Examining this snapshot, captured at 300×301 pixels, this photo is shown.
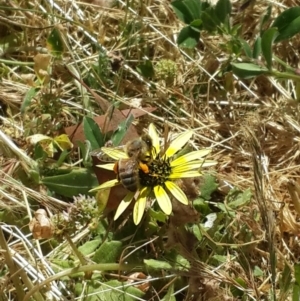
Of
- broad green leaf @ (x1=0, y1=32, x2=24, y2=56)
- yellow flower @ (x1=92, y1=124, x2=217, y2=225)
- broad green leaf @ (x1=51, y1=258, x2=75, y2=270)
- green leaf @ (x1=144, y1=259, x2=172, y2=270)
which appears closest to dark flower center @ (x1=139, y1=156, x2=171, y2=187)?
yellow flower @ (x1=92, y1=124, x2=217, y2=225)

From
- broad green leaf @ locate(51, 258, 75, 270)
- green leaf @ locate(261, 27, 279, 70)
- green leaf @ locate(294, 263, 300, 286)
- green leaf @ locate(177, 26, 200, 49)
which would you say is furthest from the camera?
green leaf @ locate(177, 26, 200, 49)

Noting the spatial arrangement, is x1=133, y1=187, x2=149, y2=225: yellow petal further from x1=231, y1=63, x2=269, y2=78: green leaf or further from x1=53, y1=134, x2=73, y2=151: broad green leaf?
x1=231, y1=63, x2=269, y2=78: green leaf

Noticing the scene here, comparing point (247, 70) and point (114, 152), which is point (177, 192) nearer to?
point (114, 152)

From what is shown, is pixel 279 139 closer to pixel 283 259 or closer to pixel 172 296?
pixel 283 259

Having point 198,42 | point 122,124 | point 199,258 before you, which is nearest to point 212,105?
point 198,42

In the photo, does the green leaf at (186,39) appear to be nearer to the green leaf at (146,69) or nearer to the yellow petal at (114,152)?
the green leaf at (146,69)

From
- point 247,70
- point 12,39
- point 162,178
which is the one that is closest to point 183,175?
point 162,178

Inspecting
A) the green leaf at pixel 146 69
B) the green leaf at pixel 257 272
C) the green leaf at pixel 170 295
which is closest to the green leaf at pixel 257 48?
the green leaf at pixel 146 69
